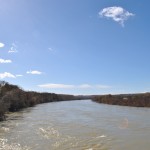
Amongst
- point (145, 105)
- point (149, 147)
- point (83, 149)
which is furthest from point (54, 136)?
point (145, 105)

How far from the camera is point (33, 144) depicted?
1819 centimetres

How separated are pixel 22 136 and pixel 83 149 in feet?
18.7

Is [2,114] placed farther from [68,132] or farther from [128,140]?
[128,140]

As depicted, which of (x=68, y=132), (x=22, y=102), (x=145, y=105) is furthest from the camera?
(x=22, y=102)

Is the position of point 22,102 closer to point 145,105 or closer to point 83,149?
point 145,105

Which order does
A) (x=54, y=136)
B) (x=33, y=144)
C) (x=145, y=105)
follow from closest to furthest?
(x=33, y=144) < (x=54, y=136) < (x=145, y=105)

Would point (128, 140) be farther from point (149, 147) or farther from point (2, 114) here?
point (2, 114)

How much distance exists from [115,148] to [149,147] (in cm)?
181

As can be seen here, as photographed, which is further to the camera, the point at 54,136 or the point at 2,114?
the point at 2,114

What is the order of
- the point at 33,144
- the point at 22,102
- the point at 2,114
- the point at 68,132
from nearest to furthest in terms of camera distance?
the point at 33,144
the point at 68,132
the point at 2,114
the point at 22,102

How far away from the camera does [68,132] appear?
74.5 ft

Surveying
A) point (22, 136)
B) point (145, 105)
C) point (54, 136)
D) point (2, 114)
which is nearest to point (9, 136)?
point (22, 136)

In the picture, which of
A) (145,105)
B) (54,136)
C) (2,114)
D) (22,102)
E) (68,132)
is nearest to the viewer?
(54,136)

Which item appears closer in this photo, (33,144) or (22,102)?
(33,144)
